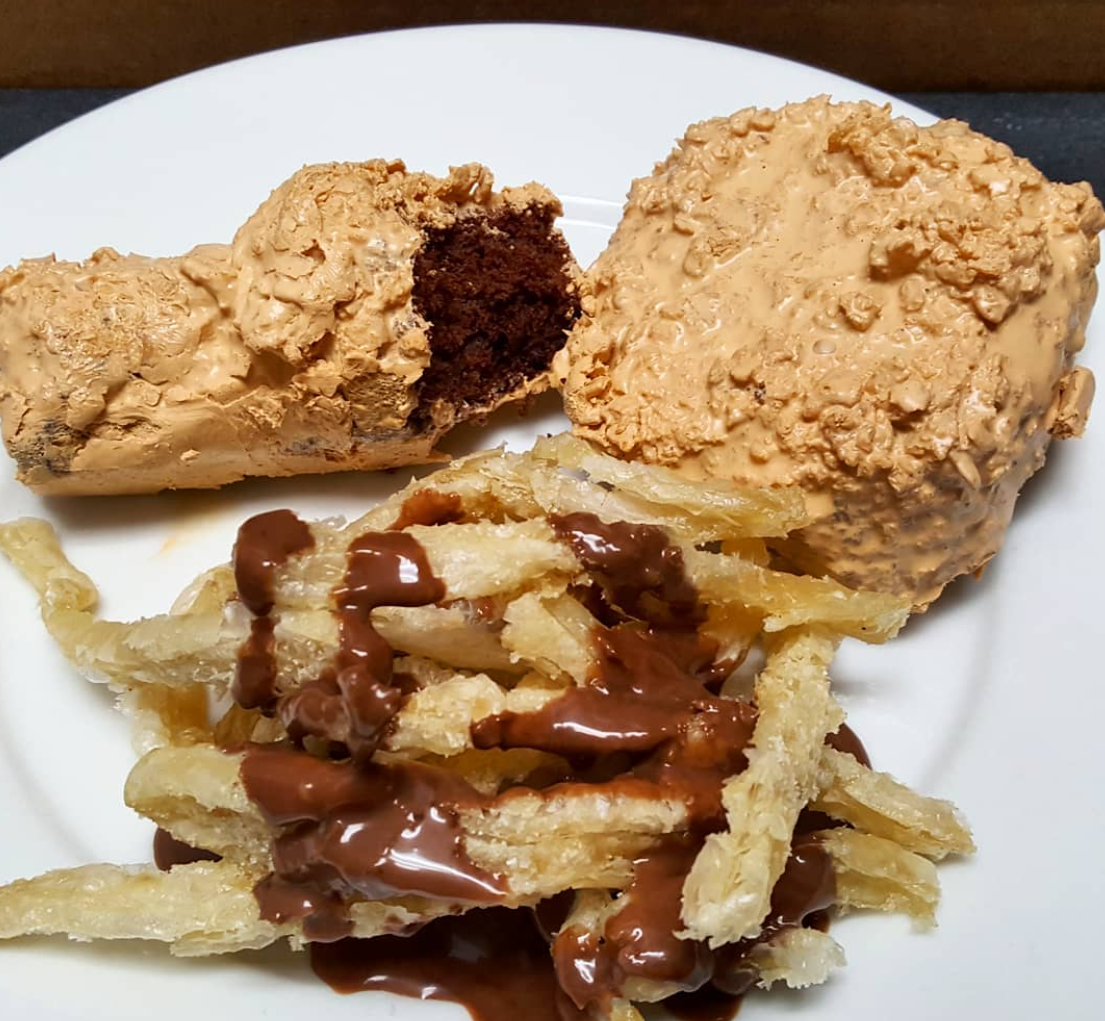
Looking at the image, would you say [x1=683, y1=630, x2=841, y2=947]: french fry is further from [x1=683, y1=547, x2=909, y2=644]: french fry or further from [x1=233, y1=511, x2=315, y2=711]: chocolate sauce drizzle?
[x1=233, y1=511, x2=315, y2=711]: chocolate sauce drizzle

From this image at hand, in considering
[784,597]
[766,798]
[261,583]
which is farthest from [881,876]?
[261,583]

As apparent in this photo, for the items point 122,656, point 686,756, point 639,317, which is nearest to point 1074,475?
point 639,317

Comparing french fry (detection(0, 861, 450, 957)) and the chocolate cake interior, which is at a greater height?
the chocolate cake interior

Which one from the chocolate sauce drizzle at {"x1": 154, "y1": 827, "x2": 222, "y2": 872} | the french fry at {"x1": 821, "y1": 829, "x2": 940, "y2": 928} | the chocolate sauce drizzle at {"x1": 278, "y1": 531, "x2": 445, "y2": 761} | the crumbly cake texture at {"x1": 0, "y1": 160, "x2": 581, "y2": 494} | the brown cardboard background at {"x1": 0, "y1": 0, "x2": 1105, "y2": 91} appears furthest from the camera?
the brown cardboard background at {"x1": 0, "y1": 0, "x2": 1105, "y2": 91}

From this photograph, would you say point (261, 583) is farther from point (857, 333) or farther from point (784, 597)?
point (857, 333)

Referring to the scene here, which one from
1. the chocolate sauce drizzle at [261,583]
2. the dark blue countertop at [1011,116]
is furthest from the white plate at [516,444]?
the dark blue countertop at [1011,116]

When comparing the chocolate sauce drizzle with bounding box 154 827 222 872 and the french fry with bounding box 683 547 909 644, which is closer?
the french fry with bounding box 683 547 909 644

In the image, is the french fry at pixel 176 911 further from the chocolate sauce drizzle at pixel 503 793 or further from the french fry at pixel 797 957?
the french fry at pixel 797 957

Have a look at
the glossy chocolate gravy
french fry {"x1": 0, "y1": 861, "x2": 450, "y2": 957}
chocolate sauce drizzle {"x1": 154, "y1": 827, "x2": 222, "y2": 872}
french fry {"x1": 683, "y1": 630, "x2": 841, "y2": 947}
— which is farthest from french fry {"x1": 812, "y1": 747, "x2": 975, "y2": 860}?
chocolate sauce drizzle {"x1": 154, "y1": 827, "x2": 222, "y2": 872}
